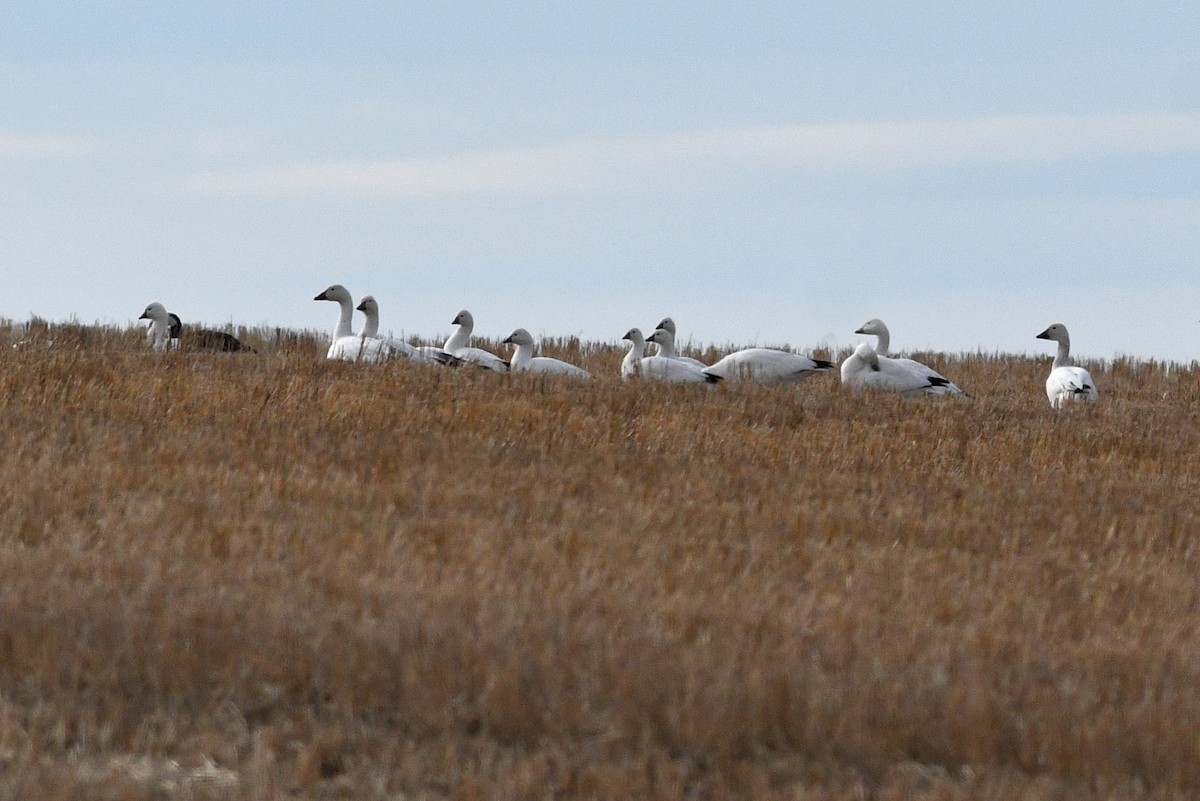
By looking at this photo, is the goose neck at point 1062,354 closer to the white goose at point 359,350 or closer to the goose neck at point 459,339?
the goose neck at point 459,339

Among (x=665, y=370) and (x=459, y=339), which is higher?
(x=459, y=339)

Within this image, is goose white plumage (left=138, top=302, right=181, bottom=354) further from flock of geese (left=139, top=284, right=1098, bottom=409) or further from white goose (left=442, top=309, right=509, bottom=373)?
white goose (left=442, top=309, right=509, bottom=373)

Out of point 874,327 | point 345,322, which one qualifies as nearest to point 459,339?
point 345,322

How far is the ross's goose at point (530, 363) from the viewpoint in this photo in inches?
763

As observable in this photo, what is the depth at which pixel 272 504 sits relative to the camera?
30.7 ft

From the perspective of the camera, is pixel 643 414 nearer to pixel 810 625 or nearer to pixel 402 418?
pixel 402 418

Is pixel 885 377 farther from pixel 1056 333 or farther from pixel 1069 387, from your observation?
pixel 1056 333

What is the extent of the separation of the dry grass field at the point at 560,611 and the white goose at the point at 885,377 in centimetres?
588

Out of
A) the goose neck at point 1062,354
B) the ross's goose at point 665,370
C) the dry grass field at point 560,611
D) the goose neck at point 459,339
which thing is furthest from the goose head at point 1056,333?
the dry grass field at point 560,611

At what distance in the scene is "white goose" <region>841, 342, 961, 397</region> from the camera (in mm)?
20203

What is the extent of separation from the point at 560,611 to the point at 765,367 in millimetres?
13753

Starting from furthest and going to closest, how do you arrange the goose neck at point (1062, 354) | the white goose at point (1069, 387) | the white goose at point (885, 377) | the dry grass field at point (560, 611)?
1. the goose neck at point (1062, 354)
2. the white goose at point (885, 377)
3. the white goose at point (1069, 387)
4. the dry grass field at point (560, 611)

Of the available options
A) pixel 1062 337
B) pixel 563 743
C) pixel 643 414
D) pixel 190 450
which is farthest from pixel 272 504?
pixel 1062 337

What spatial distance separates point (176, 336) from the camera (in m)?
22.5
